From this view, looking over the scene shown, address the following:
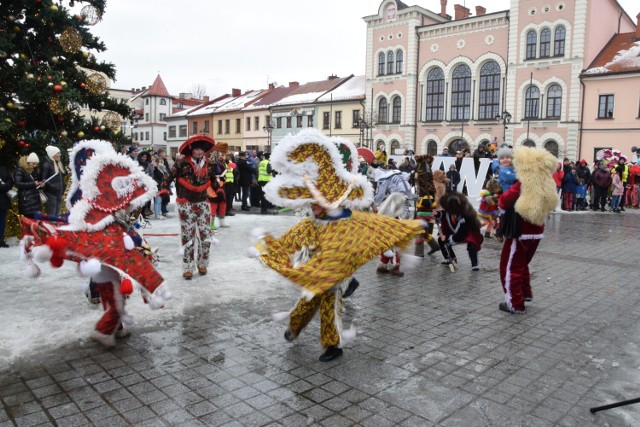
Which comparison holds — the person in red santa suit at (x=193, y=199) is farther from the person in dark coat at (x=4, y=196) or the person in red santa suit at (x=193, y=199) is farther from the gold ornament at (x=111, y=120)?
the person in dark coat at (x=4, y=196)

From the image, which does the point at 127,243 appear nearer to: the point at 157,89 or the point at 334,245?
the point at 334,245

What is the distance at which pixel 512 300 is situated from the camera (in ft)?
20.0

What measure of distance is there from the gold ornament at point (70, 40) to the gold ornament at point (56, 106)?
101cm

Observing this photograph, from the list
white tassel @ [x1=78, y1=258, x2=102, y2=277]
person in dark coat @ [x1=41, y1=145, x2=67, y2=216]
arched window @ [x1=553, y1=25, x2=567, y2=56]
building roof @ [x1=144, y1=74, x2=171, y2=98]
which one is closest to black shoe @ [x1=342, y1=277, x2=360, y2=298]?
white tassel @ [x1=78, y1=258, x2=102, y2=277]

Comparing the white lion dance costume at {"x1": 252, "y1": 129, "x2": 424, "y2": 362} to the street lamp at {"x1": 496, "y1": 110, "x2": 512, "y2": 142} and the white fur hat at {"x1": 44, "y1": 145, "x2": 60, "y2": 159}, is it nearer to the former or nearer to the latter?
the white fur hat at {"x1": 44, "y1": 145, "x2": 60, "y2": 159}

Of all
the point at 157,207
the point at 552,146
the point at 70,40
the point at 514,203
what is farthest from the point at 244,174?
the point at 552,146

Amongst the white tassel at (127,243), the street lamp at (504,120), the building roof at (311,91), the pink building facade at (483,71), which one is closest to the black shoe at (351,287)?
the white tassel at (127,243)

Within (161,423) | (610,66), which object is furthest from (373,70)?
(161,423)

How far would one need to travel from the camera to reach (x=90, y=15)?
9.76 meters

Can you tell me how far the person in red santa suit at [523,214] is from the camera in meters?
5.98

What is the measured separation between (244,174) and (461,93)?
28.2 meters

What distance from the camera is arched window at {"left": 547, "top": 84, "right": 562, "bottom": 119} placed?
35.4m

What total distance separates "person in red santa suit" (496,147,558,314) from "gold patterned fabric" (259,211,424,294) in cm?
204

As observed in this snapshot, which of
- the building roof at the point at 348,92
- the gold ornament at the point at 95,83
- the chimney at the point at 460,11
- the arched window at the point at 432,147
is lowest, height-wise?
the arched window at the point at 432,147
